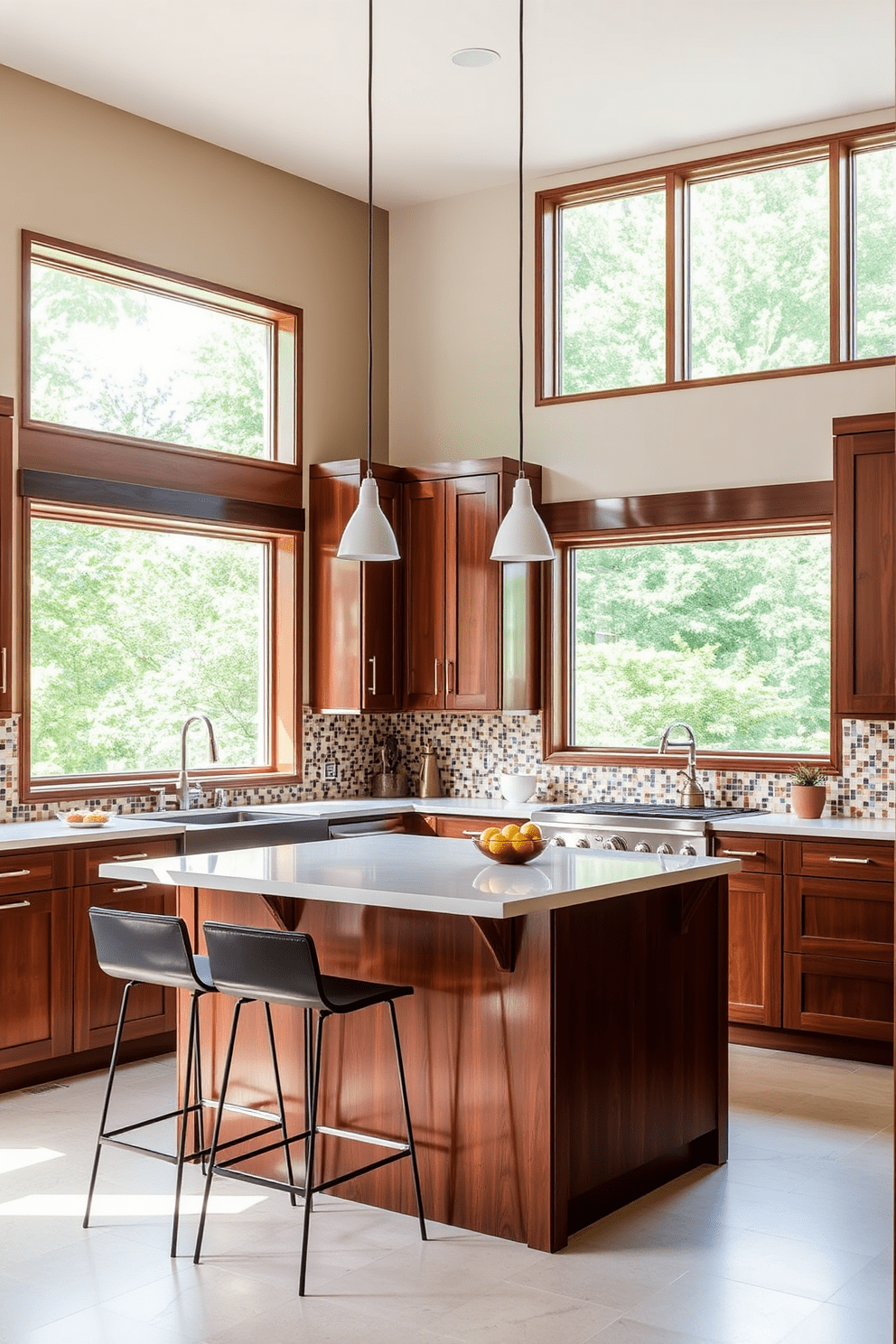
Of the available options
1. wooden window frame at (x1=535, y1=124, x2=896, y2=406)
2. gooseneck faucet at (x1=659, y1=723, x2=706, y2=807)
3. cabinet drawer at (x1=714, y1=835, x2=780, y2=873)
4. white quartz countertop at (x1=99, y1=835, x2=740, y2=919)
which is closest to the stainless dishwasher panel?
gooseneck faucet at (x1=659, y1=723, x2=706, y2=807)

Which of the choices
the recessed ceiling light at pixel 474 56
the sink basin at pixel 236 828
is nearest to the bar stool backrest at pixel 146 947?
the sink basin at pixel 236 828

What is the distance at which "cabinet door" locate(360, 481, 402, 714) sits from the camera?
680 centimetres

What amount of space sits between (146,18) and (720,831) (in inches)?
153

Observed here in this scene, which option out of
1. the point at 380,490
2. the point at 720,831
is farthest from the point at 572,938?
the point at 380,490

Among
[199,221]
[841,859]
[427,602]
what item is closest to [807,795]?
[841,859]

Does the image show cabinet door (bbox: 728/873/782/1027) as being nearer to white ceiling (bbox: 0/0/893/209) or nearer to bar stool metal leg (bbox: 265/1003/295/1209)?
bar stool metal leg (bbox: 265/1003/295/1209)

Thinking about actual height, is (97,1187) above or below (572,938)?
below

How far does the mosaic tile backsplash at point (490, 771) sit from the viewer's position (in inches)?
236

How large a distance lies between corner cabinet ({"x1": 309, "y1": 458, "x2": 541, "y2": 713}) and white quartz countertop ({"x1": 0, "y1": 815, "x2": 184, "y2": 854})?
4.76 ft

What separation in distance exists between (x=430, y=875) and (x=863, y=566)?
272 centimetres

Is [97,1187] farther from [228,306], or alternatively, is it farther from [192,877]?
[228,306]

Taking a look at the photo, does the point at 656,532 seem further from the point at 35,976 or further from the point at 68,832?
the point at 35,976

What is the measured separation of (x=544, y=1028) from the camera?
144 inches

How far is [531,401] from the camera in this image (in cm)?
707
